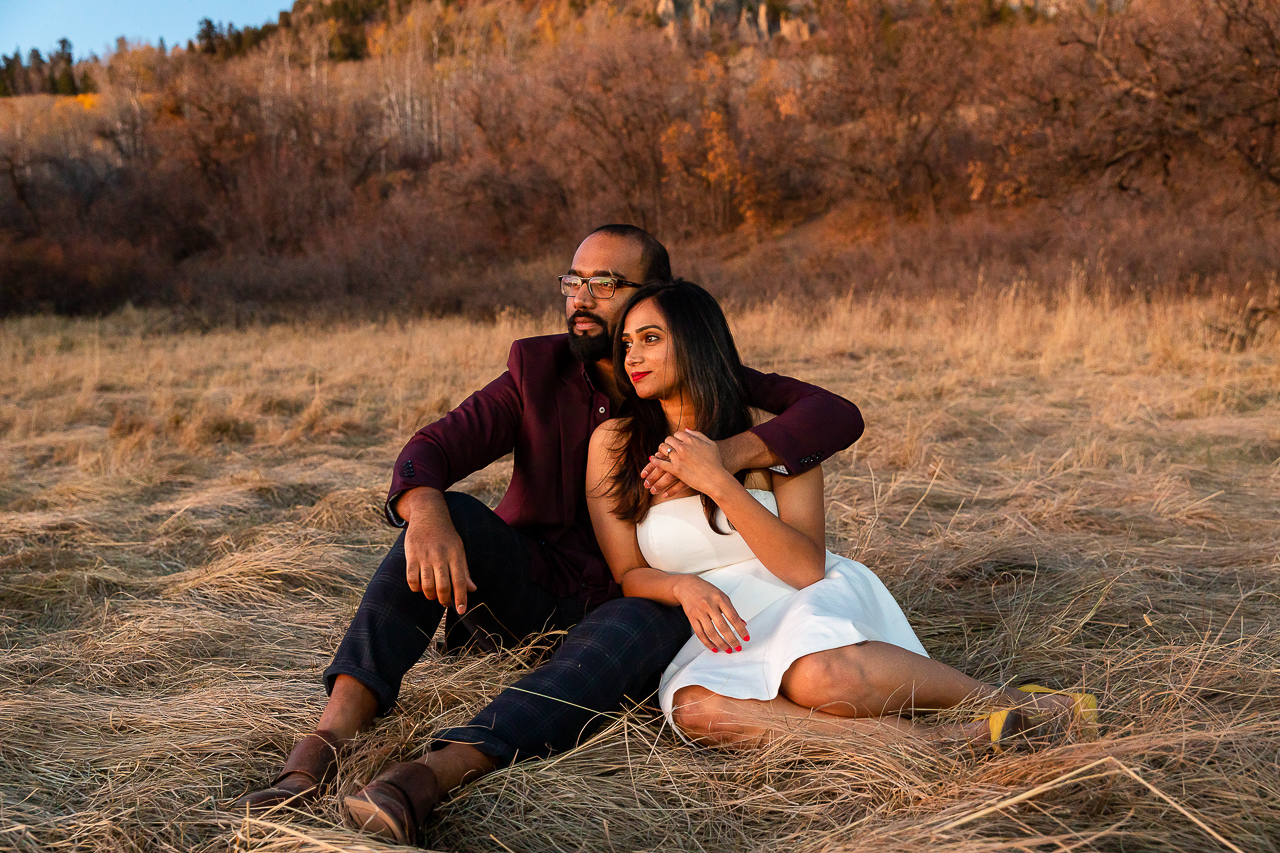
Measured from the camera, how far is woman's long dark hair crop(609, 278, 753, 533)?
102 inches

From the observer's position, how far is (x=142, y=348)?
41.3 ft

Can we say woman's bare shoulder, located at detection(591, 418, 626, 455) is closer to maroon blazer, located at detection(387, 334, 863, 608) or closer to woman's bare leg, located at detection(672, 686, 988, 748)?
maroon blazer, located at detection(387, 334, 863, 608)

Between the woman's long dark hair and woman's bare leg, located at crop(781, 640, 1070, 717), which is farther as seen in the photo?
the woman's long dark hair

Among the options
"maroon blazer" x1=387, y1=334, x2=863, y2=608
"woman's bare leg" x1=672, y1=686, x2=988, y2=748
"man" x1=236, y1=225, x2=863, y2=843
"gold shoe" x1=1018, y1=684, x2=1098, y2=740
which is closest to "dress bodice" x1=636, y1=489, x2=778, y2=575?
"man" x1=236, y1=225, x2=863, y2=843

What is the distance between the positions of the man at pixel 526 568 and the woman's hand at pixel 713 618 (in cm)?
15

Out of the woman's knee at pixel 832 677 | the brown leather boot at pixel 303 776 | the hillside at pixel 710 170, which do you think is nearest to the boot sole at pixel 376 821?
the brown leather boot at pixel 303 776

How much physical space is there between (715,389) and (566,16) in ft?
203

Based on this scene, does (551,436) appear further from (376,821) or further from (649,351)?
(376,821)

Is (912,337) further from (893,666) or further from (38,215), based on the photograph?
(38,215)

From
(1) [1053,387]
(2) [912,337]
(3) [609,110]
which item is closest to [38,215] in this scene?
(3) [609,110]

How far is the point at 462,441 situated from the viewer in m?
2.70

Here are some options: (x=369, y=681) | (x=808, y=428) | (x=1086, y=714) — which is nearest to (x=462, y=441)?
(x=369, y=681)

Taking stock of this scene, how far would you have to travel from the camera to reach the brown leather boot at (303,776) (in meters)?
1.96

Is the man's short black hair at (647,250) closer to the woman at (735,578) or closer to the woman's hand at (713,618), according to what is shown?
the woman at (735,578)
